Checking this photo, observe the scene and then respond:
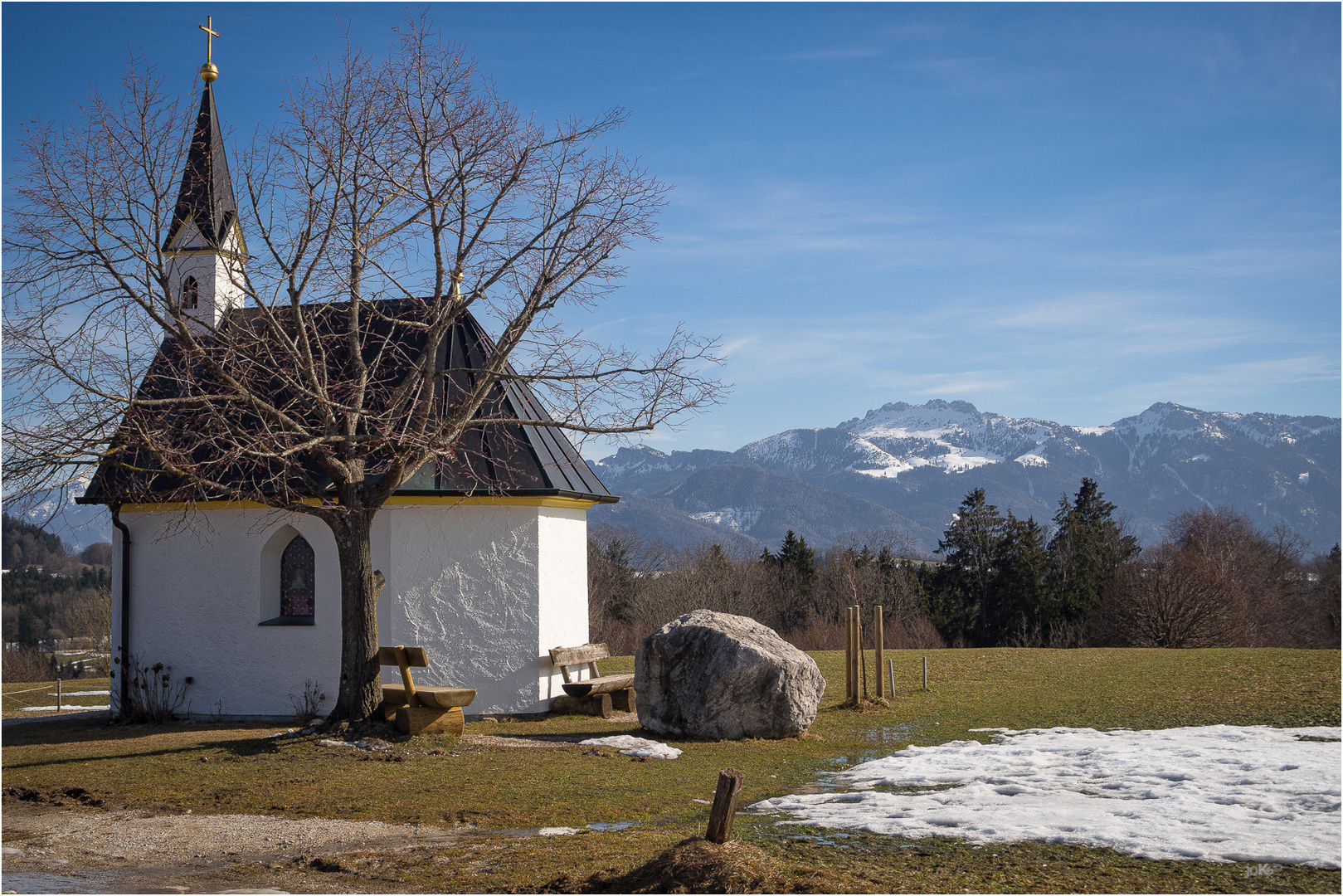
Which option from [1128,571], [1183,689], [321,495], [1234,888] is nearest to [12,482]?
[321,495]

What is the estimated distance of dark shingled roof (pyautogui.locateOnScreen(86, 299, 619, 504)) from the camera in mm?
15617

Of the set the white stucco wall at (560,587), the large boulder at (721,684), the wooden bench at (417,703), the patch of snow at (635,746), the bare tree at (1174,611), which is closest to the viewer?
the patch of snow at (635,746)

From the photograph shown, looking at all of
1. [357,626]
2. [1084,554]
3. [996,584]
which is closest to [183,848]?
[357,626]

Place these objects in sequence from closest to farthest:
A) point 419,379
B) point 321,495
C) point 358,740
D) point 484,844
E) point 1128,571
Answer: point 484,844 < point 358,740 < point 321,495 < point 419,379 < point 1128,571

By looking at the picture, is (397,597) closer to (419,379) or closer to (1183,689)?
(419,379)

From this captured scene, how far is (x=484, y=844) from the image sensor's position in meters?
7.62

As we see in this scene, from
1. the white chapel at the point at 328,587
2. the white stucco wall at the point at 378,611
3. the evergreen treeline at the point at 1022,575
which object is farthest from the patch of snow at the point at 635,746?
the evergreen treeline at the point at 1022,575

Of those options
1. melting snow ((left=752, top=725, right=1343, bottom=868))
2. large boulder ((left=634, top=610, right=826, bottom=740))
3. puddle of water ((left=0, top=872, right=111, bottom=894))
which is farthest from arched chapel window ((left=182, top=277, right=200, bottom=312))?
melting snow ((left=752, top=725, right=1343, bottom=868))

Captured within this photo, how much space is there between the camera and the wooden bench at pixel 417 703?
12688mm

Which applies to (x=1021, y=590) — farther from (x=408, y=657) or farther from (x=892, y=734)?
(x=408, y=657)

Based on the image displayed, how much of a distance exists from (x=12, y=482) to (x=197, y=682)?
18.9ft

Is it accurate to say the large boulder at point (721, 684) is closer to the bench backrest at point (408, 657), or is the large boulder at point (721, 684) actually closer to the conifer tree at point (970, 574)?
the bench backrest at point (408, 657)

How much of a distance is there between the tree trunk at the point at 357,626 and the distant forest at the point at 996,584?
3623cm

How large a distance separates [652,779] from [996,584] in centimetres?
5031
